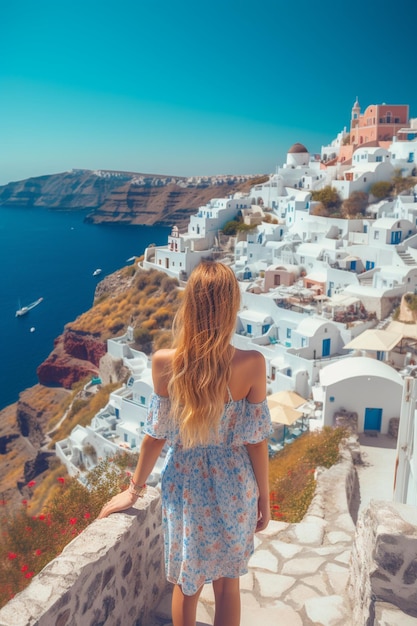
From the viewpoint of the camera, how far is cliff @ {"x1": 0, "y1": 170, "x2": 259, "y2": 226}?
410 ft

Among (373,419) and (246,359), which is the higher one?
(246,359)

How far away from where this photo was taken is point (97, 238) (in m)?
99.8

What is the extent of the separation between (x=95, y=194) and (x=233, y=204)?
138105 millimetres

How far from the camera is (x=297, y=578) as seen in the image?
3.41 meters

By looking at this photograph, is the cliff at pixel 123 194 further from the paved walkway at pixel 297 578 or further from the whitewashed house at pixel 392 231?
the paved walkway at pixel 297 578

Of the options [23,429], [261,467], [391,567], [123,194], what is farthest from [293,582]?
[123,194]

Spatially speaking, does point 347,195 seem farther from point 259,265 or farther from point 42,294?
point 42,294

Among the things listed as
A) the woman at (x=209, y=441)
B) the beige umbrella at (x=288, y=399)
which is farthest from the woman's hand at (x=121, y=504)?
the beige umbrella at (x=288, y=399)

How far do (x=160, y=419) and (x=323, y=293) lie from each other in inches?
897

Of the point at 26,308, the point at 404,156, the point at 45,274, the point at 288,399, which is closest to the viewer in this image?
the point at 288,399

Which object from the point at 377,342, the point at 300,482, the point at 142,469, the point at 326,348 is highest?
the point at 142,469

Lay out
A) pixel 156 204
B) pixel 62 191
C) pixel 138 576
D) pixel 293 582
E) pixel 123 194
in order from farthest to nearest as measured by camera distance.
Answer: pixel 62 191 < pixel 123 194 < pixel 156 204 < pixel 293 582 < pixel 138 576

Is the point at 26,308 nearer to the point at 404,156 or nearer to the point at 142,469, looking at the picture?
the point at 404,156

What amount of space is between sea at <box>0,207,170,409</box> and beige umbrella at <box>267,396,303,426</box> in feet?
83.1
